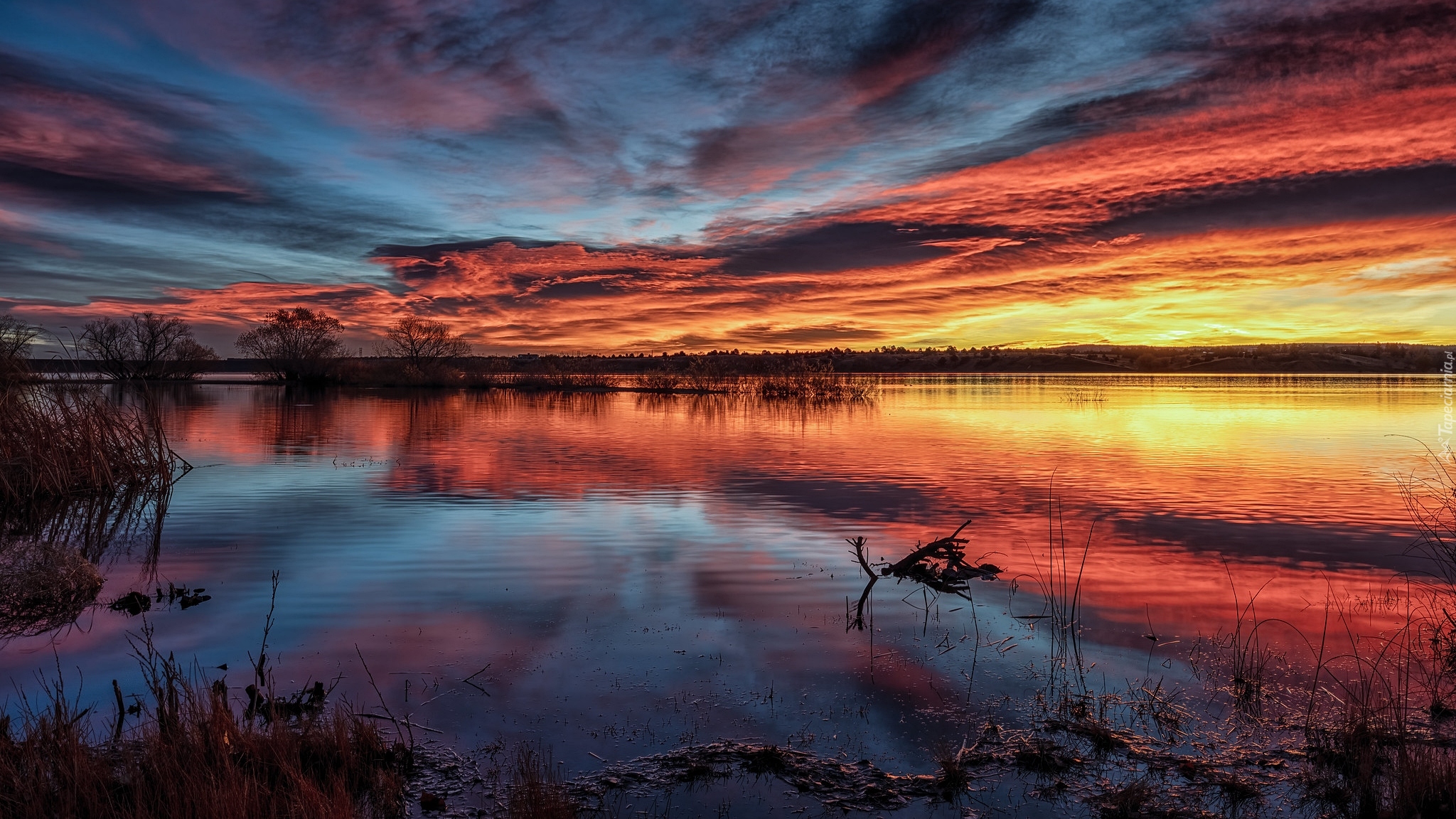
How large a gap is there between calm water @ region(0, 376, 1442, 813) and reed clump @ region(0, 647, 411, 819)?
0.80 meters

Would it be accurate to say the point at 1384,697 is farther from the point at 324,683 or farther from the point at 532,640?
the point at 324,683

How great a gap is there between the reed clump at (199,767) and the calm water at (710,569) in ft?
2.64

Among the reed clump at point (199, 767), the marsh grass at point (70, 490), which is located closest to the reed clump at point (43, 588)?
the marsh grass at point (70, 490)

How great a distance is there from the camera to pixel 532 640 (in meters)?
7.49

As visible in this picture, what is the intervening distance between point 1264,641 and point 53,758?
9539 millimetres

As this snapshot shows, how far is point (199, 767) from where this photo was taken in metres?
4.51

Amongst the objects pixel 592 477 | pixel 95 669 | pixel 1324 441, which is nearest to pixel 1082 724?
pixel 95 669

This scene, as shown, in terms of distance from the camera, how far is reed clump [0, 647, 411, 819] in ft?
13.9

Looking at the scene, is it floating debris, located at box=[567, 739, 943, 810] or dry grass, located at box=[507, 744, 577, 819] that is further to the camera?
floating debris, located at box=[567, 739, 943, 810]

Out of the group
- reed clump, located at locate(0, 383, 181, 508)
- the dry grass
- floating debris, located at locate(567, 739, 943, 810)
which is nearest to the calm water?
floating debris, located at locate(567, 739, 943, 810)

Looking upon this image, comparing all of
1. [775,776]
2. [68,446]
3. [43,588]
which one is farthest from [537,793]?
[68,446]

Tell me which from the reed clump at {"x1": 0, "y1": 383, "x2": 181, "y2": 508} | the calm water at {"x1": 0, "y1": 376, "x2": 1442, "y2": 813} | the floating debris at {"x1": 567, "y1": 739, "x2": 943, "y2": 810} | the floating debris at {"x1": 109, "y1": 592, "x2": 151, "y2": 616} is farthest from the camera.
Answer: the reed clump at {"x1": 0, "y1": 383, "x2": 181, "y2": 508}

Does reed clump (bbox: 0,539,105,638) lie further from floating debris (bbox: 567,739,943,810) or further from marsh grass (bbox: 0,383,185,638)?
floating debris (bbox: 567,739,943,810)

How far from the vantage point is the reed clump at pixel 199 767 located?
4.23 meters
